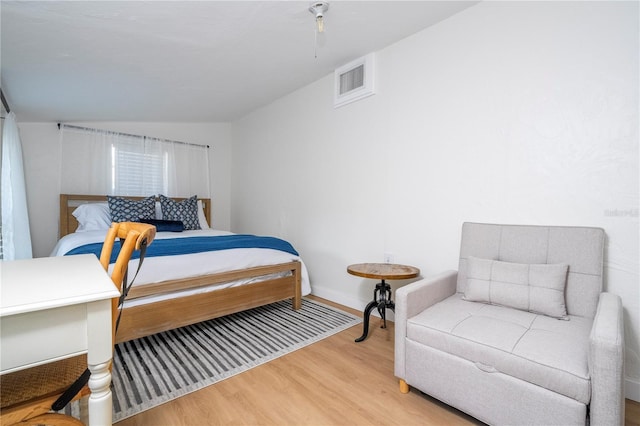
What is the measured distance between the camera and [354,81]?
9.74 ft

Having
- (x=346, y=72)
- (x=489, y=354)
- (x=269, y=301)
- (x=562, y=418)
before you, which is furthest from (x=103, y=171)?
(x=562, y=418)

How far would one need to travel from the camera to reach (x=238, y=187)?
15.9 feet

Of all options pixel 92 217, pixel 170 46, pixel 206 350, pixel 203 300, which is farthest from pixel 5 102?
pixel 206 350

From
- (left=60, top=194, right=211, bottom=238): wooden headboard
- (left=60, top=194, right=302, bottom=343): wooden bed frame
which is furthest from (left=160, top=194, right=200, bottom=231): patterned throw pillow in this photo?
(left=60, top=194, right=302, bottom=343): wooden bed frame

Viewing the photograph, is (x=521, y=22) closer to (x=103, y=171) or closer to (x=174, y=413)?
(x=174, y=413)

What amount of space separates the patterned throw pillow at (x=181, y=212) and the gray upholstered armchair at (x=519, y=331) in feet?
10.1

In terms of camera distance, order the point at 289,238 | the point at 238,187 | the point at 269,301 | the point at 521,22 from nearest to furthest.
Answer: the point at 521,22 → the point at 269,301 → the point at 289,238 → the point at 238,187

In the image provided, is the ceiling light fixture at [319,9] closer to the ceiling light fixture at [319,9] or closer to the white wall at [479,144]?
the ceiling light fixture at [319,9]

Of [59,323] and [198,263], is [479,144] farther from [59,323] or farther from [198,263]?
[59,323]

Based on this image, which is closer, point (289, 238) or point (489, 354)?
point (489, 354)

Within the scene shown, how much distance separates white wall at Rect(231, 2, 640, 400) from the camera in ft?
5.41

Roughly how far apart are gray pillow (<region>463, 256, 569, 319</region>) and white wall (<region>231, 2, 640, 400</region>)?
1.19 ft

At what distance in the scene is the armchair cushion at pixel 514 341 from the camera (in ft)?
3.76

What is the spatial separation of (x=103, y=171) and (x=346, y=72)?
328cm
